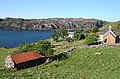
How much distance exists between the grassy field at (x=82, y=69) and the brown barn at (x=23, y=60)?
5.68 m

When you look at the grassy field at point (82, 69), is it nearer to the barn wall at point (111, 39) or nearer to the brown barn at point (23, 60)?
the brown barn at point (23, 60)

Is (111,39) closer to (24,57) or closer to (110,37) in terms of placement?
(110,37)

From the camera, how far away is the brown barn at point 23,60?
2150 inches

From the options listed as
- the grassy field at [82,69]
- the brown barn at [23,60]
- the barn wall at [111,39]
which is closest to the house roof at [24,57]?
the brown barn at [23,60]

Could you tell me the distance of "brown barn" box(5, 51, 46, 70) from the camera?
179 feet

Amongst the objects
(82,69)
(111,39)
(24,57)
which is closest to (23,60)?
(24,57)

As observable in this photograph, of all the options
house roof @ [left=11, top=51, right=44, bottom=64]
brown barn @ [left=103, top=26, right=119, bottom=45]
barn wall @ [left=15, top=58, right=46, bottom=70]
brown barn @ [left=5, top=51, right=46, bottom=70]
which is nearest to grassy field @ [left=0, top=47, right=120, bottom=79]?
brown barn @ [left=5, top=51, right=46, bottom=70]

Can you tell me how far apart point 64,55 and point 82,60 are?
1084 cm

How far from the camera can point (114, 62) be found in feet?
143

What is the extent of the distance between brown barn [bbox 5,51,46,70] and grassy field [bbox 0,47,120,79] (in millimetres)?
5678

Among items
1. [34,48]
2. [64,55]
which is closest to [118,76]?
[64,55]

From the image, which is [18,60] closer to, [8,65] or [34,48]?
[8,65]

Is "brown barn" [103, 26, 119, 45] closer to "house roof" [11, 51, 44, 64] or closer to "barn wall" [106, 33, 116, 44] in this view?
"barn wall" [106, 33, 116, 44]

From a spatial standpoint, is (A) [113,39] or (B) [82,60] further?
(A) [113,39]
